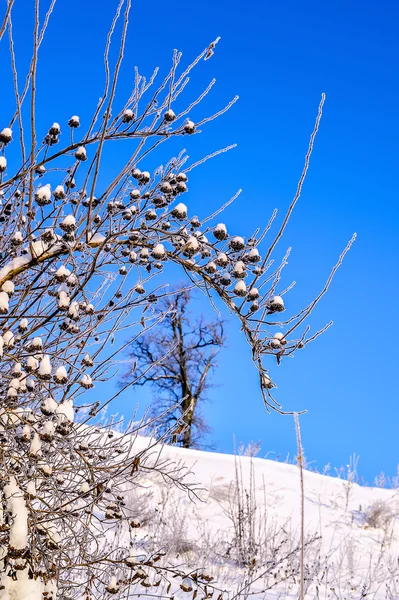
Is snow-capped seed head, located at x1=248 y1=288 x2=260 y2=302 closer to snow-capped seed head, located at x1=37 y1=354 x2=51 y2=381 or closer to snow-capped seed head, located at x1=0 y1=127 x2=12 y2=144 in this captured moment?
snow-capped seed head, located at x1=37 y1=354 x2=51 y2=381

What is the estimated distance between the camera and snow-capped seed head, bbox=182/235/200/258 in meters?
2.70

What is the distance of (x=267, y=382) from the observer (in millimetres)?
2777

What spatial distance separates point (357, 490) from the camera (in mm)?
13383

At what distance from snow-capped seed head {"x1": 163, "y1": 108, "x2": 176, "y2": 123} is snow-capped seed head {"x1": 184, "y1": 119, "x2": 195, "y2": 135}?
0.12 m

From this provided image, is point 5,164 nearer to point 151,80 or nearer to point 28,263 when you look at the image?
point 28,263

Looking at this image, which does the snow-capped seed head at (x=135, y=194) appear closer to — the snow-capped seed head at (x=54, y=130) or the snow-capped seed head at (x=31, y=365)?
the snow-capped seed head at (x=54, y=130)

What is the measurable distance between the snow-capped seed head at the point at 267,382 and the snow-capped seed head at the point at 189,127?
1.29 meters

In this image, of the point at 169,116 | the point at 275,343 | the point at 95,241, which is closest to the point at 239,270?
the point at 275,343

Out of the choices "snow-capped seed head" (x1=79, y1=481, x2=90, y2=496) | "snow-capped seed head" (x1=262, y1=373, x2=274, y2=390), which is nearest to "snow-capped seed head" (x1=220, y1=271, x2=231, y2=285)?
"snow-capped seed head" (x1=262, y1=373, x2=274, y2=390)

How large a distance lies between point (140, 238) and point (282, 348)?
853mm

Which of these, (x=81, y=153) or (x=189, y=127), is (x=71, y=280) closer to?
(x=81, y=153)

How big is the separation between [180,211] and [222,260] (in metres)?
0.29

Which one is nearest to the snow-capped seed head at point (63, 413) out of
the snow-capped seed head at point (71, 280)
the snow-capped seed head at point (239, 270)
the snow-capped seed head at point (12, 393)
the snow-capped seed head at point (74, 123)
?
the snow-capped seed head at point (12, 393)

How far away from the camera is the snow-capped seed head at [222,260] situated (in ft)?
8.89
